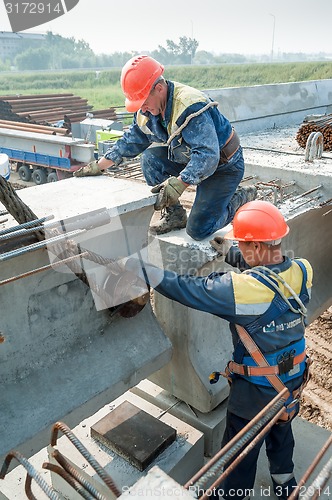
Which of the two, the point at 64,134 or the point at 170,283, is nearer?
the point at 170,283

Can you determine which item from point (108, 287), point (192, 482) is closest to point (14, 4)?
point (108, 287)

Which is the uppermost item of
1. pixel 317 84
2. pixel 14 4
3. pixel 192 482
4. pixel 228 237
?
pixel 14 4

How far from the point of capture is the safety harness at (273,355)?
294cm

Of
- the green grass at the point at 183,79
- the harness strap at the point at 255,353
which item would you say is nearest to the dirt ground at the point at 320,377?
the harness strap at the point at 255,353

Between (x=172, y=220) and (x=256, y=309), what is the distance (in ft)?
4.69

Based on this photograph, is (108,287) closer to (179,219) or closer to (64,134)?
(179,219)

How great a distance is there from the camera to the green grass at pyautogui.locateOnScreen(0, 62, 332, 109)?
35.2m

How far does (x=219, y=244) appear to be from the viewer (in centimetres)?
378

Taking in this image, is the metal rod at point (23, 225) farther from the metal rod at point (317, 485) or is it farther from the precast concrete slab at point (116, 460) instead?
the metal rod at point (317, 485)

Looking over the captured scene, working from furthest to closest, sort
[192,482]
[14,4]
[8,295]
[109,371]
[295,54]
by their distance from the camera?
1. [295,54]
2. [14,4]
3. [109,371]
4. [8,295]
5. [192,482]

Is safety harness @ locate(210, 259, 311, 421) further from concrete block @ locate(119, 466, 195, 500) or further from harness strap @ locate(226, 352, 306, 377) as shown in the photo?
concrete block @ locate(119, 466, 195, 500)

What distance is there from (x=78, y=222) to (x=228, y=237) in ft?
3.33

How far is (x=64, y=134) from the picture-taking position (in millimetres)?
13922

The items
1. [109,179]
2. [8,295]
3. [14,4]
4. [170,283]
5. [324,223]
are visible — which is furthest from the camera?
[324,223]
